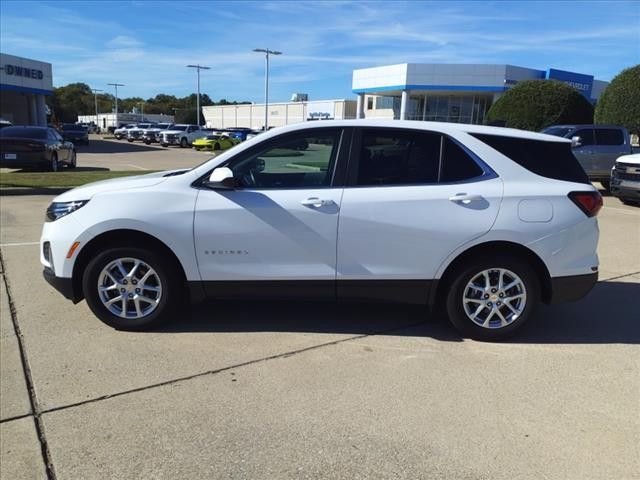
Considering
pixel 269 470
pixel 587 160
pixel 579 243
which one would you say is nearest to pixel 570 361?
pixel 579 243

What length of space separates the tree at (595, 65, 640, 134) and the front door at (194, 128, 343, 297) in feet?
70.8

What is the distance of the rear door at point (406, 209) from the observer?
4.22 m

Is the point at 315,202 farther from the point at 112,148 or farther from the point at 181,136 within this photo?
the point at 181,136

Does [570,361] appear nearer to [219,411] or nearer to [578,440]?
[578,440]

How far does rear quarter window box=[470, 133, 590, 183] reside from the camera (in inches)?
173

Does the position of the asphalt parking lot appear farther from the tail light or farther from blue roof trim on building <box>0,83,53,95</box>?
blue roof trim on building <box>0,83,53,95</box>

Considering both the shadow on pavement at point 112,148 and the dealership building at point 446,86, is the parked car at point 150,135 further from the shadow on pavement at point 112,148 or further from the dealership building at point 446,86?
the dealership building at point 446,86

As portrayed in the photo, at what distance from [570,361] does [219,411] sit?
8.63 ft

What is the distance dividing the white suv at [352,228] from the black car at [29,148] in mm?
12525

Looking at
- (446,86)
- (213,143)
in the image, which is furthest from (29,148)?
(446,86)

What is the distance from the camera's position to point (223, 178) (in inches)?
160

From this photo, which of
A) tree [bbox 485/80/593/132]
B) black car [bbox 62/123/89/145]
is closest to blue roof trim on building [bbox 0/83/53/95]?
black car [bbox 62/123/89/145]

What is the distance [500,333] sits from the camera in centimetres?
441

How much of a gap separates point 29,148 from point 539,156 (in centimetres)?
1479
